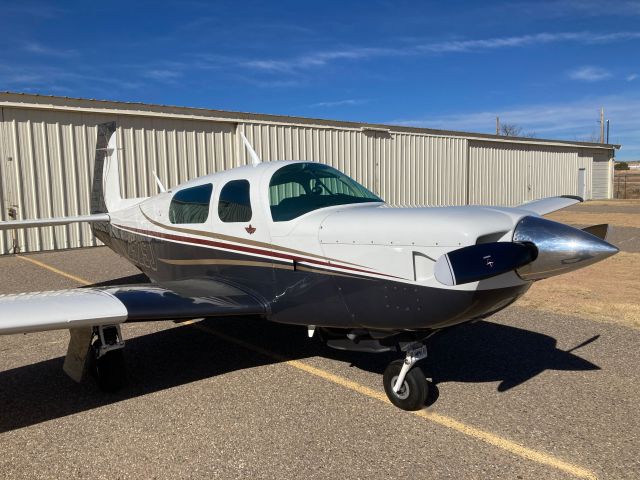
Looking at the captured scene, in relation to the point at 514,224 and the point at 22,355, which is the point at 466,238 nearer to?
the point at 514,224

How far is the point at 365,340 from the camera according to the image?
13.6 ft

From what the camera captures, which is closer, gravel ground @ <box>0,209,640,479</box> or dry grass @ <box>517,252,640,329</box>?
gravel ground @ <box>0,209,640,479</box>

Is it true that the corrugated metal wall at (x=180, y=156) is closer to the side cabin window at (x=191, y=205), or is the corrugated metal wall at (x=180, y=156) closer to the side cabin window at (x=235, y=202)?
the side cabin window at (x=191, y=205)

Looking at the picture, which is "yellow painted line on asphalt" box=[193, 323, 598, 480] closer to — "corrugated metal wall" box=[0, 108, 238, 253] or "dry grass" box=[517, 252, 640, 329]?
"dry grass" box=[517, 252, 640, 329]

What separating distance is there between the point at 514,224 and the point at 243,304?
243 cm

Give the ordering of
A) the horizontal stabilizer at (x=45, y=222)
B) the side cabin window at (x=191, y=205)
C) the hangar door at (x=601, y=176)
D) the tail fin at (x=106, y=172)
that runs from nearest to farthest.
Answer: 1. the side cabin window at (x=191, y=205)
2. the horizontal stabilizer at (x=45, y=222)
3. the tail fin at (x=106, y=172)
4. the hangar door at (x=601, y=176)

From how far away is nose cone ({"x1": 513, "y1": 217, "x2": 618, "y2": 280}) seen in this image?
3.10m

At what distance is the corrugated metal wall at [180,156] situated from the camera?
41.0 ft

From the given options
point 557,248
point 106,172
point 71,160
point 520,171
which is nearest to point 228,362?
point 557,248

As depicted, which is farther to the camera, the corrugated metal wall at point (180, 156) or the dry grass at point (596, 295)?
the corrugated metal wall at point (180, 156)

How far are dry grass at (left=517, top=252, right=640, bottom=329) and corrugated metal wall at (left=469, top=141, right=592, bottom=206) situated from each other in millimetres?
15407

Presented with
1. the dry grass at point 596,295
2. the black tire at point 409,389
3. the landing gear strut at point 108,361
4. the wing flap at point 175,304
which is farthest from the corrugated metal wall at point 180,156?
the black tire at point 409,389

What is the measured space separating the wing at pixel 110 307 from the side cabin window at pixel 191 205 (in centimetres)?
101

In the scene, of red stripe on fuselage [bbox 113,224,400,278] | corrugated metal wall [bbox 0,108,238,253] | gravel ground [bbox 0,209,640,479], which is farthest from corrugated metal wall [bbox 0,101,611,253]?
gravel ground [bbox 0,209,640,479]
